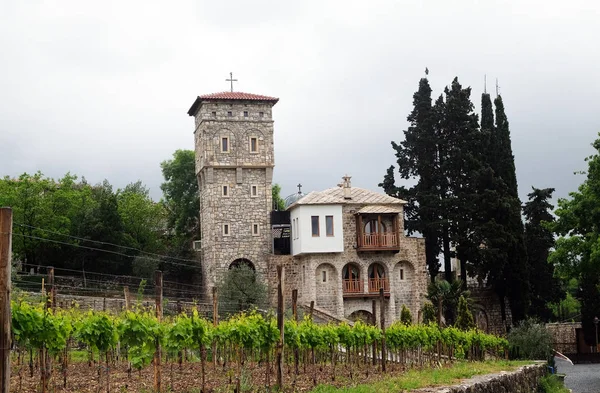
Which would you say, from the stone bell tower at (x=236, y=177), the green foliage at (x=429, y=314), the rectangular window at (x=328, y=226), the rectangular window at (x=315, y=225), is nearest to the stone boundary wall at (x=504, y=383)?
the green foliage at (x=429, y=314)

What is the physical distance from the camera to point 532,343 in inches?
1394

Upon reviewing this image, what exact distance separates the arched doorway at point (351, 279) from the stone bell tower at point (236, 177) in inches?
160

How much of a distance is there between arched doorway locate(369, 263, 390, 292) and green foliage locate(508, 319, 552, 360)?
8130mm

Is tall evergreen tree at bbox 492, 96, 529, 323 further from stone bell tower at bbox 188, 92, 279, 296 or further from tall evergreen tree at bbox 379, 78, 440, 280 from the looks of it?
stone bell tower at bbox 188, 92, 279, 296

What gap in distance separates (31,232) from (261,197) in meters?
11.7

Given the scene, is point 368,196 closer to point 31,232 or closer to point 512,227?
point 512,227

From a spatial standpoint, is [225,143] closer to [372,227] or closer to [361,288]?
[372,227]

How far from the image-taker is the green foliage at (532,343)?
1387 inches

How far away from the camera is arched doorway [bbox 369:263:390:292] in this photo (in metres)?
42.7

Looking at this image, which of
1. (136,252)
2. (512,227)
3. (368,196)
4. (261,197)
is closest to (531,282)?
(512,227)

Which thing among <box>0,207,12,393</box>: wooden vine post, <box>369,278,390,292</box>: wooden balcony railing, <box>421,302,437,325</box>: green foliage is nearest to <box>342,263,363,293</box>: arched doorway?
<box>369,278,390,292</box>: wooden balcony railing

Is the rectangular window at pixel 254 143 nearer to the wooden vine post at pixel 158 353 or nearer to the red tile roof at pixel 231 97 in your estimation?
the red tile roof at pixel 231 97

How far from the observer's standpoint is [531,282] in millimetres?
47500

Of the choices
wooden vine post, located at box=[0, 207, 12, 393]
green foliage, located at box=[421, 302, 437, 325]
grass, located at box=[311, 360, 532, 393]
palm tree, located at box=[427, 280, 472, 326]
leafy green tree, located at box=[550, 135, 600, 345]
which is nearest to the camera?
wooden vine post, located at box=[0, 207, 12, 393]
